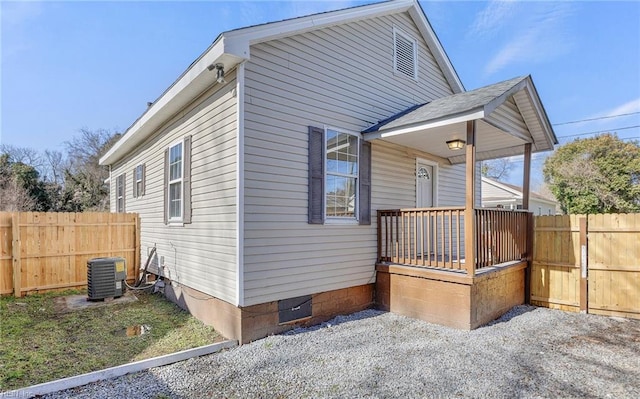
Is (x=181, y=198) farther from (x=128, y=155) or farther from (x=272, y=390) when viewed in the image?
(x=128, y=155)

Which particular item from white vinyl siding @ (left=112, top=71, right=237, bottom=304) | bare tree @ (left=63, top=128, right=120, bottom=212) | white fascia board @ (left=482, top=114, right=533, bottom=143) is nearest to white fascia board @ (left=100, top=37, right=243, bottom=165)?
white vinyl siding @ (left=112, top=71, right=237, bottom=304)

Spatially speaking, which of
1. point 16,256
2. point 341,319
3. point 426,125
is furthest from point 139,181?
point 426,125

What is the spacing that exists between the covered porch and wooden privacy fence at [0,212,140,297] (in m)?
6.48

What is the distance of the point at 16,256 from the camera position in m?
6.89

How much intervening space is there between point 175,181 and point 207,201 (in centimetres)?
152

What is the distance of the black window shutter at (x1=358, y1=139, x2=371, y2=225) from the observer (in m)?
5.81

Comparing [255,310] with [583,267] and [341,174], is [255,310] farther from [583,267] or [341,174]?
[583,267]

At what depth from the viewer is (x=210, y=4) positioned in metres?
7.17

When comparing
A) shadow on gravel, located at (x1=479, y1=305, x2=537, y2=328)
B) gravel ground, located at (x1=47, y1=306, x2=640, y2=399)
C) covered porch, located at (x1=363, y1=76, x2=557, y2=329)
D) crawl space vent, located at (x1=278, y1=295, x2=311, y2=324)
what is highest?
covered porch, located at (x1=363, y1=76, x2=557, y2=329)

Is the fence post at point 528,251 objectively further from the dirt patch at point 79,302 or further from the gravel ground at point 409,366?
the dirt patch at point 79,302

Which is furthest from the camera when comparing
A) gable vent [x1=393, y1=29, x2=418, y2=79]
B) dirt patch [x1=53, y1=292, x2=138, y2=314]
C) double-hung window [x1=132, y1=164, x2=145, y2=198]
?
double-hung window [x1=132, y1=164, x2=145, y2=198]

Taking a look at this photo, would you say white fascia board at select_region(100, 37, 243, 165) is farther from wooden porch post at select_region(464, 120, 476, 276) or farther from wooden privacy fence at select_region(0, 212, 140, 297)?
wooden porch post at select_region(464, 120, 476, 276)

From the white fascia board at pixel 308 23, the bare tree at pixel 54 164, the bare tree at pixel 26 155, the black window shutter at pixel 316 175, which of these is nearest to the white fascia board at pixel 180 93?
the white fascia board at pixel 308 23

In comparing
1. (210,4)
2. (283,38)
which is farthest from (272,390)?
(210,4)
